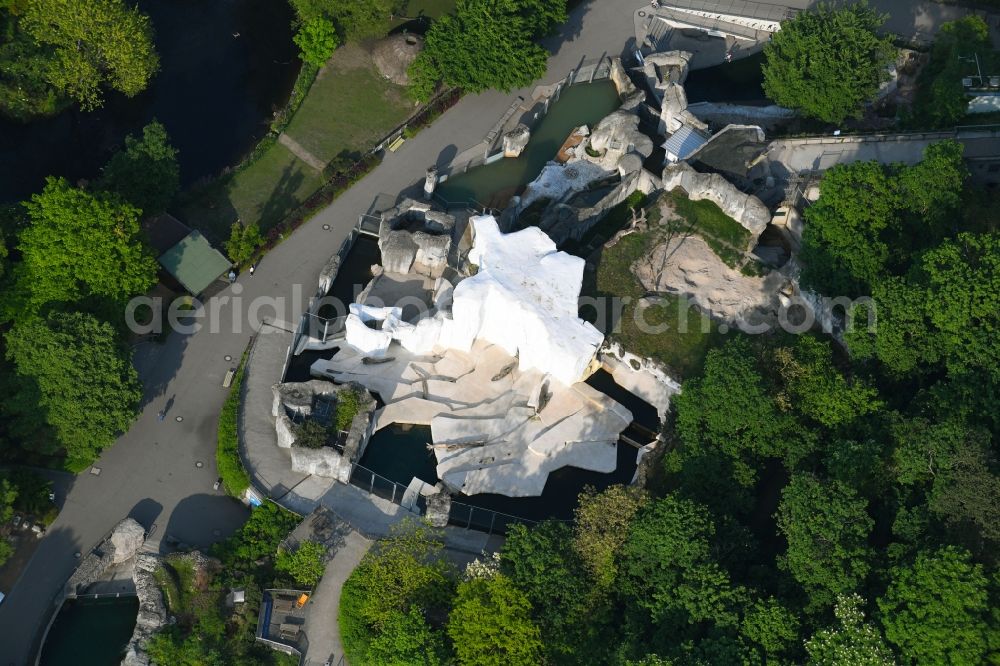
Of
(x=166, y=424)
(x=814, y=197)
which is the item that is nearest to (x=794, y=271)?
(x=814, y=197)

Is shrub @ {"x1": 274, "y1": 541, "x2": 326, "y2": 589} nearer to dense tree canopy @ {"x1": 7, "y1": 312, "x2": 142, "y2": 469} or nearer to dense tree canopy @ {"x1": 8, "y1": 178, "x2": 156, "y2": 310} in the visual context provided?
dense tree canopy @ {"x1": 7, "y1": 312, "x2": 142, "y2": 469}

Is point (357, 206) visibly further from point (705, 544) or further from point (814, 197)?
point (705, 544)

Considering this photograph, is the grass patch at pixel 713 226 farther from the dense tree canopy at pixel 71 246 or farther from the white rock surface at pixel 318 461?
the dense tree canopy at pixel 71 246

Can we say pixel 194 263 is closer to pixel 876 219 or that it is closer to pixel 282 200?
pixel 282 200

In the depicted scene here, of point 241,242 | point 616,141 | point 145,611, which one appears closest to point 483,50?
point 616,141

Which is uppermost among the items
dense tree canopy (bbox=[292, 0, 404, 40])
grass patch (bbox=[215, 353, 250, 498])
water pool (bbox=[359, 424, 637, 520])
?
dense tree canopy (bbox=[292, 0, 404, 40])

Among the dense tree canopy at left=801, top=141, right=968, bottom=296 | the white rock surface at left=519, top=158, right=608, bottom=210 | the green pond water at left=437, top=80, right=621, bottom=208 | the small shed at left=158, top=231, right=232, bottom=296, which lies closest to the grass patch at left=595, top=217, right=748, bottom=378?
the dense tree canopy at left=801, top=141, right=968, bottom=296

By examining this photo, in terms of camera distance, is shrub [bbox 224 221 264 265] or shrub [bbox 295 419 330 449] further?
shrub [bbox 224 221 264 265]
